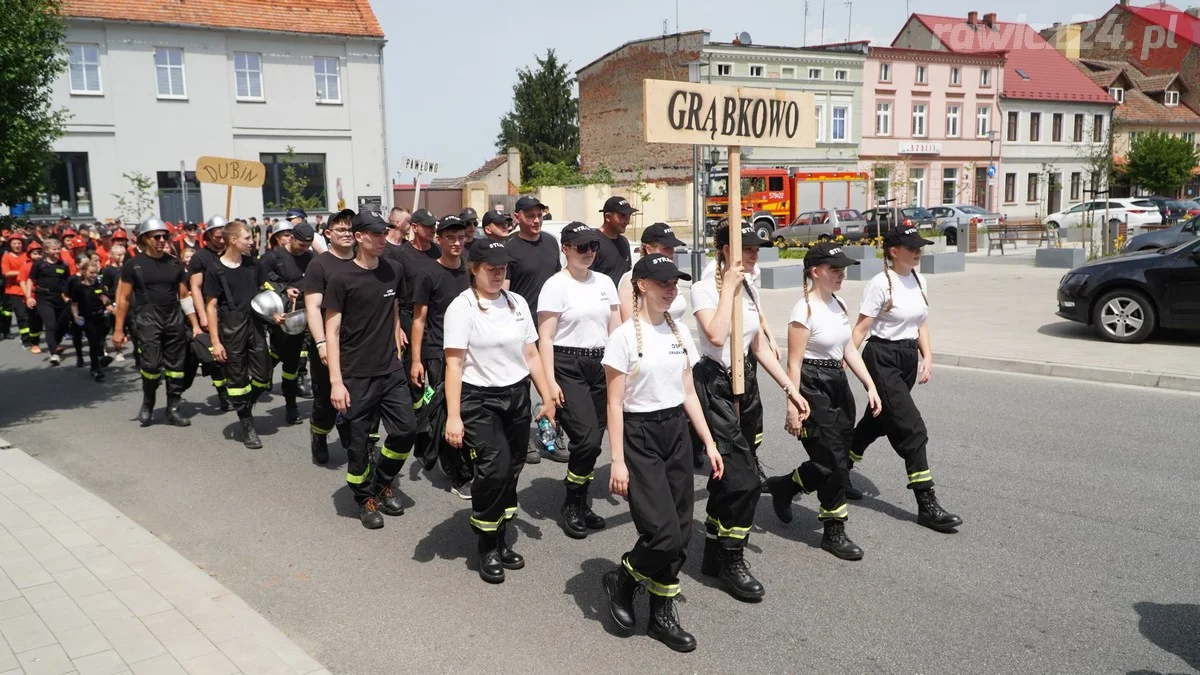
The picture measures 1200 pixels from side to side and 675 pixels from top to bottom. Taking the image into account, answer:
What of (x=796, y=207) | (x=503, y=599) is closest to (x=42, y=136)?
(x=503, y=599)

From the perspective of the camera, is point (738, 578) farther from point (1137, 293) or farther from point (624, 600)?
point (1137, 293)

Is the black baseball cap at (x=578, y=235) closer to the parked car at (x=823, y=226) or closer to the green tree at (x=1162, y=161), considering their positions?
the parked car at (x=823, y=226)

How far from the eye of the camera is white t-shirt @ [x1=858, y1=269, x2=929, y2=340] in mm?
5703

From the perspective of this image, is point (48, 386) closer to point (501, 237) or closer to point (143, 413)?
point (143, 413)

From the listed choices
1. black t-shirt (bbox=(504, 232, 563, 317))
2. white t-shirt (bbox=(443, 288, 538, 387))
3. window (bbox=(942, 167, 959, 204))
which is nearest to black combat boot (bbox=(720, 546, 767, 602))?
white t-shirt (bbox=(443, 288, 538, 387))

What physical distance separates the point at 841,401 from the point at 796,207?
124 feet

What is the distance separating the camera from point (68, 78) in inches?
1273

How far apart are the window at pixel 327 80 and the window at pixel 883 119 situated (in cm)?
3033

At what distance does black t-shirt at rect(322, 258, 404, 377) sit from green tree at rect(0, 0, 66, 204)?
166 inches

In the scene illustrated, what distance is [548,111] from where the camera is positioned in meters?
64.9

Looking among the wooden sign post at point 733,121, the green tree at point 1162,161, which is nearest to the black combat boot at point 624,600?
the wooden sign post at point 733,121

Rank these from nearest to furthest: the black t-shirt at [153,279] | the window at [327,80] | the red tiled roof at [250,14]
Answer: the black t-shirt at [153,279] → the red tiled roof at [250,14] → the window at [327,80]

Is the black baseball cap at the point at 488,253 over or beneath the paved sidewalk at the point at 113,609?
over

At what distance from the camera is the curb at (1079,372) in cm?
951
